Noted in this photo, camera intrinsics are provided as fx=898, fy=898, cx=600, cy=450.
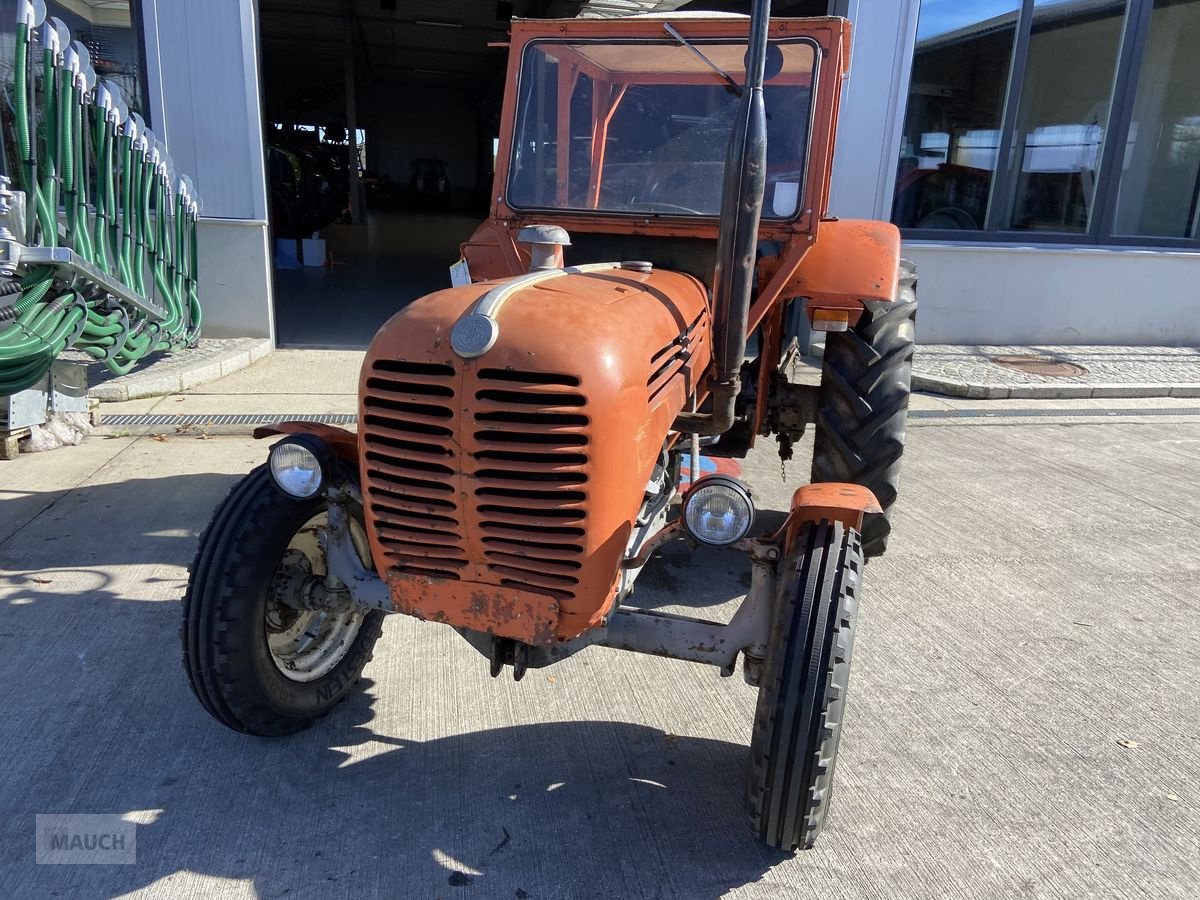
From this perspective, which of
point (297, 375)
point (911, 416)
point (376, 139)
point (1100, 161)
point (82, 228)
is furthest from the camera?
point (376, 139)

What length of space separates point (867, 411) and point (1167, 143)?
8.72 metres

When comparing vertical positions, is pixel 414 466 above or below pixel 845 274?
below

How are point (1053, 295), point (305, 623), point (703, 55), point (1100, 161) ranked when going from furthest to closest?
point (1100, 161), point (1053, 295), point (703, 55), point (305, 623)

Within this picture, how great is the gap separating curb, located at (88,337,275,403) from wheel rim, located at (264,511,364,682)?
13.2 feet

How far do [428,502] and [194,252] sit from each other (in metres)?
6.04

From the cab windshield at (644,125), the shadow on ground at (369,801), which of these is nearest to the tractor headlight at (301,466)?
the shadow on ground at (369,801)

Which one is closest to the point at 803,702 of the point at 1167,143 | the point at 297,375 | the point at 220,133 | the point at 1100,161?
the point at 297,375

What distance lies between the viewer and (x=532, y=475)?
2020mm

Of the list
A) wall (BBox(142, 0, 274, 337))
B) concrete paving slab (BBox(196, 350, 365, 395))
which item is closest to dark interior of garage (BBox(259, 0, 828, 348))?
concrete paving slab (BBox(196, 350, 365, 395))

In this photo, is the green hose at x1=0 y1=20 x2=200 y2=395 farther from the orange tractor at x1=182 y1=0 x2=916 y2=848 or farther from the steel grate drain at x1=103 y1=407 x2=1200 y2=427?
the orange tractor at x1=182 y1=0 x2=916 y2=848

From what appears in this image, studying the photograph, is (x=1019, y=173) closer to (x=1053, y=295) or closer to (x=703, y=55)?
(x=1053, y=295)

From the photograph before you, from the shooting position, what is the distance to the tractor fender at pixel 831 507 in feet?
7.61

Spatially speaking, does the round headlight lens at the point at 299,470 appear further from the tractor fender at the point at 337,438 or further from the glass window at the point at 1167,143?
the glass window at the point at 1167,143

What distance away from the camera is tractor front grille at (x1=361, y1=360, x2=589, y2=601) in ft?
6.50
